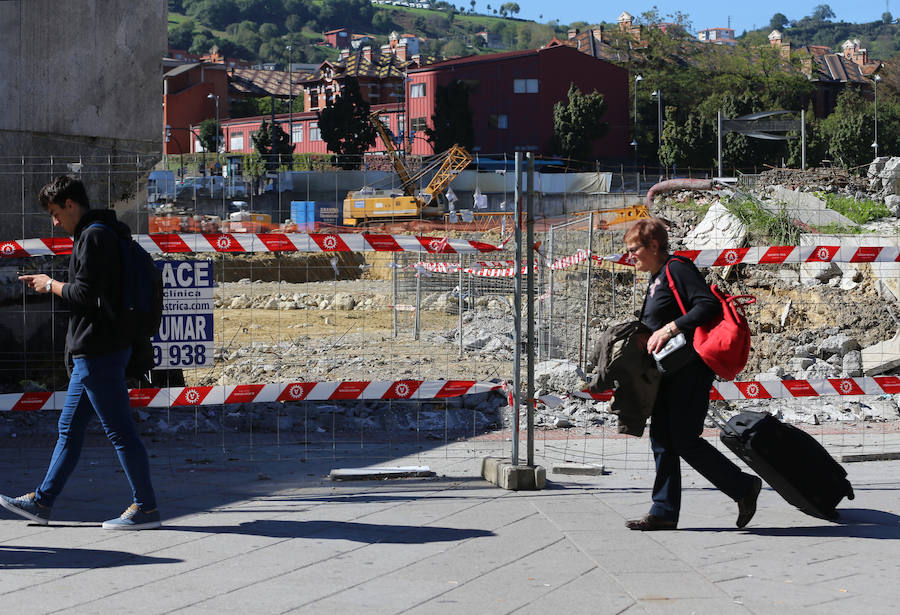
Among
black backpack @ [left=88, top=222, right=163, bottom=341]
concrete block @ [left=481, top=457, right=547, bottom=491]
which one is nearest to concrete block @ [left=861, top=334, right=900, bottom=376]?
concrete block @ [left=481, top=457, right=547, bottom=491]

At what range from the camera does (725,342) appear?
502 centimetres

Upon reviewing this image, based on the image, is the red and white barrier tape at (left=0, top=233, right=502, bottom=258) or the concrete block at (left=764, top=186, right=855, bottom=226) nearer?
the red and white barrier tape at (left=0, top=233, right=502, bottom=258)

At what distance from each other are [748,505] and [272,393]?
3172 millimetres

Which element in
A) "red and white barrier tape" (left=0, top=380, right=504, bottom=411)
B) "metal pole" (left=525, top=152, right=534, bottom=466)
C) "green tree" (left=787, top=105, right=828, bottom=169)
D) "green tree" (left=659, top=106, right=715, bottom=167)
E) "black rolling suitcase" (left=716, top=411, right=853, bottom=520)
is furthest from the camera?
"green tree" (left=659, top=106, right=715, bottom=167)

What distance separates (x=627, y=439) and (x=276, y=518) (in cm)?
354

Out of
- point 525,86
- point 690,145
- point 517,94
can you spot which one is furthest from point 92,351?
point 517,94

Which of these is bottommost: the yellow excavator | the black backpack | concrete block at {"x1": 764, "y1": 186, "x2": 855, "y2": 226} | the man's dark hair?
the black backpack

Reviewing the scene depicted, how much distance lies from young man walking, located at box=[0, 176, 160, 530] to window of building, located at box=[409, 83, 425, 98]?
70.6 meters

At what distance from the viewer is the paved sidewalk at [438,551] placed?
164 inches

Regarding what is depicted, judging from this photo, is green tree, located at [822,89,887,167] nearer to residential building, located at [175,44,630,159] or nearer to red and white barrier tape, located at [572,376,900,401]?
residential building, located at [175,44,630,159]

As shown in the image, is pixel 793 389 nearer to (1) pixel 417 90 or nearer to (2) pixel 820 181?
(2) pixel 820 181

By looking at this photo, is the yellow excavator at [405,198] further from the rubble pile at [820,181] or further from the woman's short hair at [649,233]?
the woman's short hair at [649,233]

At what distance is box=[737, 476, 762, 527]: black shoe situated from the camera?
5.28 m

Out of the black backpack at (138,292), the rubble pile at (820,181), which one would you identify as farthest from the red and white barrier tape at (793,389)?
the rubble pile at (820,181)
